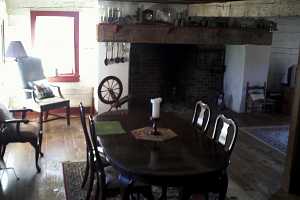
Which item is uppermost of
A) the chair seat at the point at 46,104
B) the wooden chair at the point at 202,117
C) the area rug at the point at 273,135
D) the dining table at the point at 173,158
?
the wooden chair at the point at 202,117

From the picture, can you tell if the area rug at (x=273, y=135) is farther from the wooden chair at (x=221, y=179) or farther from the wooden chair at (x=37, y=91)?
the wooden chair at (x=37, y=91)

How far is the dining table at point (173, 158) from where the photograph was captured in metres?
2.38

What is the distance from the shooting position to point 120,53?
6023mm

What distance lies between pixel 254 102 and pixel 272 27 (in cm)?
167

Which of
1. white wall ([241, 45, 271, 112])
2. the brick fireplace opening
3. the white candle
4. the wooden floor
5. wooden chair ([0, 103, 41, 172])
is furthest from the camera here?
white wall ([241, 45, 271, 112])

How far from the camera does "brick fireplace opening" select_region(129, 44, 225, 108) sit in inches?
260

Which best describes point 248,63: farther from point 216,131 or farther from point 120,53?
Answer: point 216,131

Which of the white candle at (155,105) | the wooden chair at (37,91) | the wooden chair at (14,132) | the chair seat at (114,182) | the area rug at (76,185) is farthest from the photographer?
the wooden chair at (37,91)

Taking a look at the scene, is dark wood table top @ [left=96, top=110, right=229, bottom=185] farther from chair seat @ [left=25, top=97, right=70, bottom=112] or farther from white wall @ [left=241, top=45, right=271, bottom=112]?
white wall @ [left=241, top=45, right=271, bottom=112]

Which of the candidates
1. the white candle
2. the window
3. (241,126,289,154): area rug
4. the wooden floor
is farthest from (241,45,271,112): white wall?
the white candle

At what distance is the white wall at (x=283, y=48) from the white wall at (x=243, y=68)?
1.82 feet

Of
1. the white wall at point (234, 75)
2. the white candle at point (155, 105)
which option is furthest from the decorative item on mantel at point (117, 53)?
the white candle at point (155, 105)

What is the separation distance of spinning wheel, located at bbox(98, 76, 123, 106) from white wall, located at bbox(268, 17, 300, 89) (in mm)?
3331

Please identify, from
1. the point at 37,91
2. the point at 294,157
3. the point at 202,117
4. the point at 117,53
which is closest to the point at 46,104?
the point at 37,91
